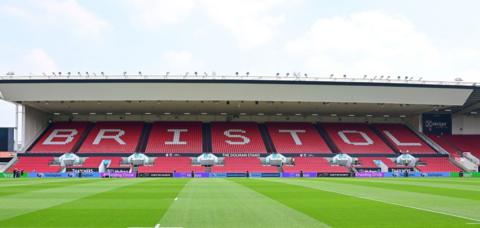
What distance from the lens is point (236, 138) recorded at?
7094 cm

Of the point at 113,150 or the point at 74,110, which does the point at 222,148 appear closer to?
the point at 113,150

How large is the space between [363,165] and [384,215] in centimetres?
5068

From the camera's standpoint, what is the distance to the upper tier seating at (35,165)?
6078 cm

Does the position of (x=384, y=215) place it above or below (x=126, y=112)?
below

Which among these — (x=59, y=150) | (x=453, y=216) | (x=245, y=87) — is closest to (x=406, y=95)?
(x=245, y=87)

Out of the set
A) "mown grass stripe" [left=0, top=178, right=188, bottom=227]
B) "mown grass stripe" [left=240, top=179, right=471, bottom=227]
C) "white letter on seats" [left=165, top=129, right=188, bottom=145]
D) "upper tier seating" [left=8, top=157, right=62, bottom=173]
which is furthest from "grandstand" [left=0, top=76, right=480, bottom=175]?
"mown grass stripe" [left=240, top=179, right=471, bottom=227]

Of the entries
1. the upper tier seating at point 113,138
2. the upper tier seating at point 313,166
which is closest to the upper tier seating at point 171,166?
the upper tier seating at point 113,138

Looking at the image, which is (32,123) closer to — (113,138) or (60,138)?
(60,138)

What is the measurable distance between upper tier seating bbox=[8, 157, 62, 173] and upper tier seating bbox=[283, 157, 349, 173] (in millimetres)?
26965

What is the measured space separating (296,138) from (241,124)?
870cm

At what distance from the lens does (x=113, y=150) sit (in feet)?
217

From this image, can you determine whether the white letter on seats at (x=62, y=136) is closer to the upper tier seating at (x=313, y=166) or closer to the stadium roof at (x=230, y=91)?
the stadium roof at (x=230, y=91)

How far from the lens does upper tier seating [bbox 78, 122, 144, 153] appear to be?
66562 millimetres

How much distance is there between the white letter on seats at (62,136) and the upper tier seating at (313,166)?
28.8 meters
